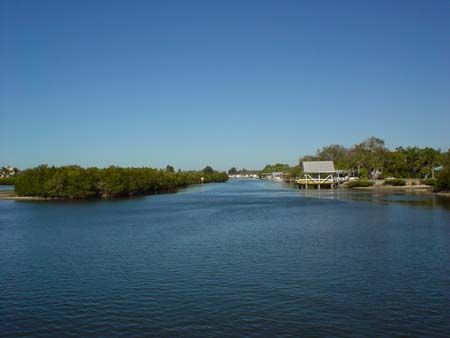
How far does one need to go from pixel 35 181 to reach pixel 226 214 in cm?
3924

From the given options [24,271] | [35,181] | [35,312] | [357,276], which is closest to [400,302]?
[357,276]

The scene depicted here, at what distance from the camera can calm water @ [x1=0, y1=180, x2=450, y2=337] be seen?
38.2ft

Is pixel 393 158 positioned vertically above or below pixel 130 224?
above

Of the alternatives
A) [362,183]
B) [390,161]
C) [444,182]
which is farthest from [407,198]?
[390,161]

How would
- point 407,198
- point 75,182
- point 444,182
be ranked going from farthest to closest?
point 75,182 < point 444,182 < point 407,198

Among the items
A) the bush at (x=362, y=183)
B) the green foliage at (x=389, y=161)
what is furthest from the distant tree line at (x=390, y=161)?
the bush at (x=362, y=183)

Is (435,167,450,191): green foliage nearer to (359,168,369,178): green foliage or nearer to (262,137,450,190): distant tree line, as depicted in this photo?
(262,137,450,190): distant tree line

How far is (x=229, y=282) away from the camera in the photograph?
15547 millimetres

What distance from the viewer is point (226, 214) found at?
3956 centimetres

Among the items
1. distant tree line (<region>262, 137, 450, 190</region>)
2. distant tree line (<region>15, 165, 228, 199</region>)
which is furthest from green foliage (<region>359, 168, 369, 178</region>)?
distant tree line (<region>15, 165, 228, 199</region>)

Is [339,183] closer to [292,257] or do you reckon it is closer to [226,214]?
[226,214]

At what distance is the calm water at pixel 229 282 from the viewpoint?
11.6 m

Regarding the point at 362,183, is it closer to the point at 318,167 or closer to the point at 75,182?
the point at 318,167

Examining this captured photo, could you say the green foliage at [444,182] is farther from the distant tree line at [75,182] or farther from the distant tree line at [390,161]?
the distant tree line at [75,182]
